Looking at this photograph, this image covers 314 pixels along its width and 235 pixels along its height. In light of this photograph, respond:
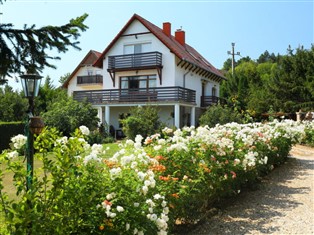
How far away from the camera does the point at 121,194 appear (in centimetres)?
324

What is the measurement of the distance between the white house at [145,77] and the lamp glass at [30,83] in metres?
16.9

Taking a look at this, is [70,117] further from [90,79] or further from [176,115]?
[90,79]

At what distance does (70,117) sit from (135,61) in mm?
8347

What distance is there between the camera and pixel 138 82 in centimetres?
2531

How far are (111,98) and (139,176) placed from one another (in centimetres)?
2105

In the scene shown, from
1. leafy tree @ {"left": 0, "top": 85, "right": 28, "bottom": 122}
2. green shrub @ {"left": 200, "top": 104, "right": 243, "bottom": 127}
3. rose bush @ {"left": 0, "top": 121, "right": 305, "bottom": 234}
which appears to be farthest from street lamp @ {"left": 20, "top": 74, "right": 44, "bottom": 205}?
leafy tree @ {"left": 0, "top": 85, "right": 28, "bottom": 122}

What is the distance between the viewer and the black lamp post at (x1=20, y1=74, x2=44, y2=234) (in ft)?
9.29

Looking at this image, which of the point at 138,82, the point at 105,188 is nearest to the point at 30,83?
the point at 105,188

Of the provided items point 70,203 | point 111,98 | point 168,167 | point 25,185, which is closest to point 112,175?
point 70,203

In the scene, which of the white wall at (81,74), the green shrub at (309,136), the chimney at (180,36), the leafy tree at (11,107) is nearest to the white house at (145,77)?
the chimney at (180,36)

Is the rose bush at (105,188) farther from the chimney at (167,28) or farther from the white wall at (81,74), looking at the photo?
the white wall at (81,74)

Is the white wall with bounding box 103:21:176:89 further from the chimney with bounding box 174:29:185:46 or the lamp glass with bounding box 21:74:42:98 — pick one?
the lamp glass with bounding box 21:74:42:98

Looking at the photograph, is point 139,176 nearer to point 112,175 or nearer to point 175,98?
→ point 112,175

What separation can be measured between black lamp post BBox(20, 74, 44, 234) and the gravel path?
252 centimetres
